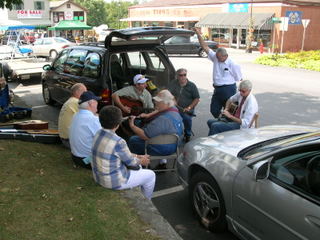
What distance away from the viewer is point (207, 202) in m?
3.97

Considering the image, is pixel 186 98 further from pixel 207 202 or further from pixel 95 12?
pixel 95 12

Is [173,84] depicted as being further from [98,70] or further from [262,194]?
[262,194]

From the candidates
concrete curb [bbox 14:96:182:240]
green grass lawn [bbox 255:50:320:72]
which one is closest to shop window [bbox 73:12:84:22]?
green grass lawn [bbox 255:50:320:72]

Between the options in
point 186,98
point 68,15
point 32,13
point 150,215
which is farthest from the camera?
point 68,15

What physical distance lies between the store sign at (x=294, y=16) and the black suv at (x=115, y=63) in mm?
31122

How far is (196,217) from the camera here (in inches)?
168

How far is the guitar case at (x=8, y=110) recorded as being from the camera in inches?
298

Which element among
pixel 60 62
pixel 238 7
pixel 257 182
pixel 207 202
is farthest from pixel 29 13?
pixel 257 182

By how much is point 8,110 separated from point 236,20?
34.2 metres

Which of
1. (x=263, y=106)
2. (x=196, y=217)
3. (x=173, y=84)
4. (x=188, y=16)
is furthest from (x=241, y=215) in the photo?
(x=188, y=16)

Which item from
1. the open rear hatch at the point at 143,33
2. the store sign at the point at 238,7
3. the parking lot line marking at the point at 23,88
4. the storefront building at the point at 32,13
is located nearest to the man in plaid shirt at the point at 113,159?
the open rear hatch at the point at 143,33

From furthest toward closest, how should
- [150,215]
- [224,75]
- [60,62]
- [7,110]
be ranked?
1. [60,62]
2. [7,110]
3. [224,75]
4. [150,215]

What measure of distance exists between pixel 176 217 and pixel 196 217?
0.24 meters

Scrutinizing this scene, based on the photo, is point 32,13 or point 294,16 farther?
point 32,13
